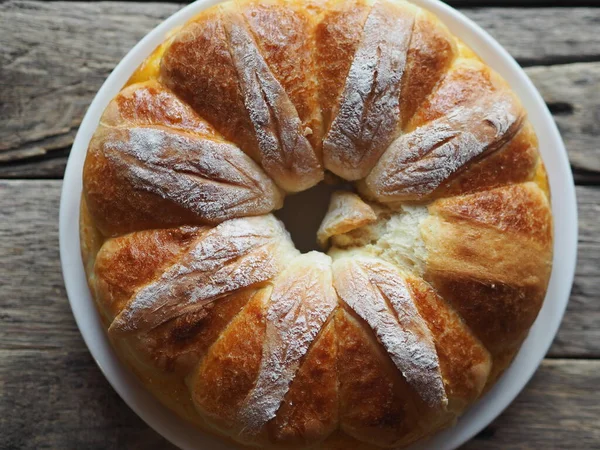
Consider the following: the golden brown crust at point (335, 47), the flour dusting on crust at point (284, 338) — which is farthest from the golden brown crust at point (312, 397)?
the golden brown crust at point (335, 47)

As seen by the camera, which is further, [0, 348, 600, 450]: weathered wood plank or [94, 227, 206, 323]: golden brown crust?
[0, 348, 600, 450]: weathered wood plank

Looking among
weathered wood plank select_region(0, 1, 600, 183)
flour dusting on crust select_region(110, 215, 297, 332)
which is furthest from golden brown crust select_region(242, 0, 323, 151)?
weathered wood plank select_region(0, 1, 600, 183)

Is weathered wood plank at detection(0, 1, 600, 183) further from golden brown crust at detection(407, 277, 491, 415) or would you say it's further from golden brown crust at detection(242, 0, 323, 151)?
golden brown crust at detection(407, 277, 491, 415)

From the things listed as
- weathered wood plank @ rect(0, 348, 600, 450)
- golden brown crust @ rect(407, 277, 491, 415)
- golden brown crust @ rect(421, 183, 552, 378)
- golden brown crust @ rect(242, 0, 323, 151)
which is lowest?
weathered wood plank @ rect(0, 348, 600, 450)

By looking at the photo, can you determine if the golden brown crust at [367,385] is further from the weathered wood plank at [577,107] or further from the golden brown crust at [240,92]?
the weathered wood plank at [577,107]

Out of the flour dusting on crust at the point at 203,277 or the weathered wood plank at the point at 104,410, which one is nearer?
the flour dusting on crust at the point at 203,277

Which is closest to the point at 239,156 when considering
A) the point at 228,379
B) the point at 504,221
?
the point at 228,379

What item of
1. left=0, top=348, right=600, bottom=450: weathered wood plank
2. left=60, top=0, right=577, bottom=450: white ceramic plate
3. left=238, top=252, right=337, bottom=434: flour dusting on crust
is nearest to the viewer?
left=238, top=252, right=337, bottom=434: flour dusting on crust

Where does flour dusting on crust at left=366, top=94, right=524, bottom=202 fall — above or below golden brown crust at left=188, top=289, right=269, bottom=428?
above

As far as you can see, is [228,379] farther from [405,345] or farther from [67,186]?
[67,186]
